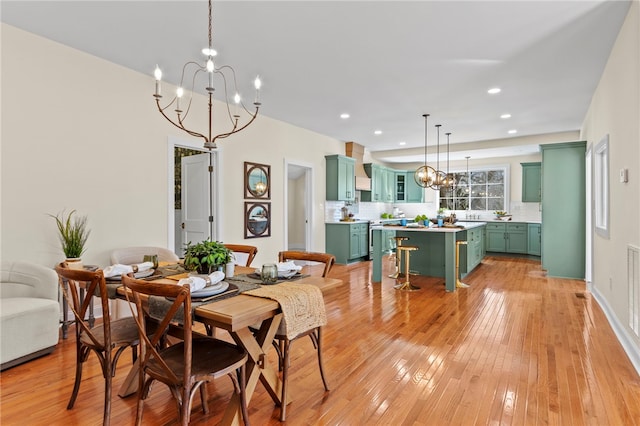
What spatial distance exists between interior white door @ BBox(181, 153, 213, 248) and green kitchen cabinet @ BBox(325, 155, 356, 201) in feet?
10.1

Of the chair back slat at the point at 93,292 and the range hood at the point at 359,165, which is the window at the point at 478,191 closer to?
the range hood at the point at 359,165

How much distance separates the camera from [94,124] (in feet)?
12.2

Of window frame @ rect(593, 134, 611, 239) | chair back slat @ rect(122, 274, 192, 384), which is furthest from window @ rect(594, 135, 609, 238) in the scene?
chair back slat @ rect(122, 274, 192, 384)

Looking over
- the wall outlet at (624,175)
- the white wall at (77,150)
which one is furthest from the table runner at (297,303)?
the wall outlet at (624,175)

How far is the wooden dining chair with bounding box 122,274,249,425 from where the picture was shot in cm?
157

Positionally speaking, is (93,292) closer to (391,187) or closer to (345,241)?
(345,241)

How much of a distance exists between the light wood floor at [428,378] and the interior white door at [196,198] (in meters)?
2.41

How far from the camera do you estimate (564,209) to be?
5.91 meters

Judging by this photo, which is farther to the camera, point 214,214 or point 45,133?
point 214,214

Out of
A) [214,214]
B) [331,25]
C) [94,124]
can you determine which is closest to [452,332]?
[331,25]

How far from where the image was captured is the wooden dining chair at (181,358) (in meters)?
1.57

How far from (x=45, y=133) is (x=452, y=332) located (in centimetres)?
443

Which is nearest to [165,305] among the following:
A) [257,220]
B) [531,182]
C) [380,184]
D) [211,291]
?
[211,291]

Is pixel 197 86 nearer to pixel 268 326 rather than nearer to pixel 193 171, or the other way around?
pixel 193 171
